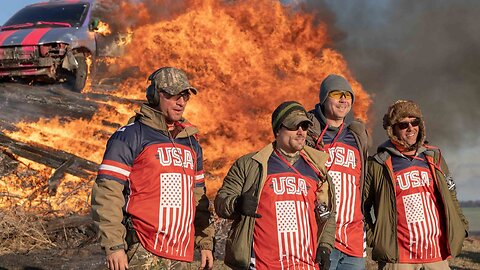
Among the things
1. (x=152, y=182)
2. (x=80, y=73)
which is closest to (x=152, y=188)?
(x=152, y=182)

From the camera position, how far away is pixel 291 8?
12977mm

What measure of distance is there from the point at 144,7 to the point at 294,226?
1070cm

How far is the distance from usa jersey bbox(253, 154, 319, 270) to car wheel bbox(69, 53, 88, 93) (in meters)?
9.95

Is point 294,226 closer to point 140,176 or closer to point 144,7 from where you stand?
point 140,176

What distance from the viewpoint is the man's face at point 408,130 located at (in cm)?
458

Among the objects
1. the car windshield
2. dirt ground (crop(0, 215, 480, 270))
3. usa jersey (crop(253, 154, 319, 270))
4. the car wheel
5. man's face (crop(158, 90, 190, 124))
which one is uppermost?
the car windshield

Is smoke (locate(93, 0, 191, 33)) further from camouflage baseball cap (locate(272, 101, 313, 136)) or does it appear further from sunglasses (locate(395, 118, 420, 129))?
camouflage baseball cap (locate(272, 101, 313, 136))

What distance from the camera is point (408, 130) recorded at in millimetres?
4621

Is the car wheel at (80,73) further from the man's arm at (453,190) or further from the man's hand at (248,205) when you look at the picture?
the man's hand at (248,205)

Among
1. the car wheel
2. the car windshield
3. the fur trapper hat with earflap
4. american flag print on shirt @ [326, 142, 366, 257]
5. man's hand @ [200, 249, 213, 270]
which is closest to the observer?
man's hand @ [200, 249, 213, 270]

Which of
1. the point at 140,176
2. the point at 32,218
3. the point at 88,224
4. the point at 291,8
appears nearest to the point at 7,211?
the point at 32,218

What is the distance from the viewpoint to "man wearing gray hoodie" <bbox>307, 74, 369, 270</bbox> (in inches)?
168

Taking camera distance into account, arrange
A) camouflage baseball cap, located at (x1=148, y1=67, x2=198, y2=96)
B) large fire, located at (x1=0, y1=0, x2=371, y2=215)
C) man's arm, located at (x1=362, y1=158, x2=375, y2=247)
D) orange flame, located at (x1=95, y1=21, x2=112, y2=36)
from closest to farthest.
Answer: camouflage baseball cap, located at (x1=148, y1=67, x2=198, y2=96) → man's arm, located at (x1=362, y1=158, x2=375, y2=247) → large fire, located at (x1=0, y1=0, x2=371, y2=215) → orange flame, located at (x1=95, y1=21, x2=112, y2=36)

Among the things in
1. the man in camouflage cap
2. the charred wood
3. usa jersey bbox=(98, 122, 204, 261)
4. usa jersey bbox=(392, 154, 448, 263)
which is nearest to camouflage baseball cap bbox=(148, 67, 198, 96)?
the man in camouflage cap
